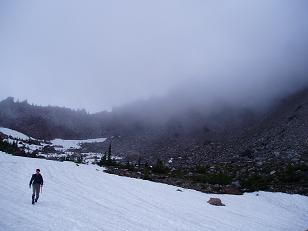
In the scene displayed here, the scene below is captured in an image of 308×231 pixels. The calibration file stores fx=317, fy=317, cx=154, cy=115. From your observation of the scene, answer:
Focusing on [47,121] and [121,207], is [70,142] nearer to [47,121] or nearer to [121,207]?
[47,121]

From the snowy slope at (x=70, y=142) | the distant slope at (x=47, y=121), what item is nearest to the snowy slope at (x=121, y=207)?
the snowy slope at (x=70, y=142)

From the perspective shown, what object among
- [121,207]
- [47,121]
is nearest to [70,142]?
[47,121]

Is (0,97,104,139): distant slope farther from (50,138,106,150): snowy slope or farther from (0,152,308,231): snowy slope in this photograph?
(0,152,308,231): snowy slope

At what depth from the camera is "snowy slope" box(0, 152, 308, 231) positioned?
50.0ft

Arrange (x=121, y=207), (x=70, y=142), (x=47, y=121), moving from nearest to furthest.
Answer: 1. (x=121, y=207)
2. (x=70, y=142)
3. (x=47, y=121)

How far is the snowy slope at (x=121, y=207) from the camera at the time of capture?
1523cm

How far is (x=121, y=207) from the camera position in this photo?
20.5 m

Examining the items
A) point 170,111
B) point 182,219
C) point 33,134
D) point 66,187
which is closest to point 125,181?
point 66,187

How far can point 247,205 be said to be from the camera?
89.2 feet

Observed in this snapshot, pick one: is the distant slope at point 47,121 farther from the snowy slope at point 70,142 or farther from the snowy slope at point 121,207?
the snowy slope at point 121,207

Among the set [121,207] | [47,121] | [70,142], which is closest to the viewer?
[121,207]

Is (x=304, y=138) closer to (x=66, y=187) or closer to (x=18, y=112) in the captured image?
(x=66, y=187)

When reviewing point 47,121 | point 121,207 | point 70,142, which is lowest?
point 121,207

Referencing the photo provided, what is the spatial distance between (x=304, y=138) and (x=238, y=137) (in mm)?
21029
